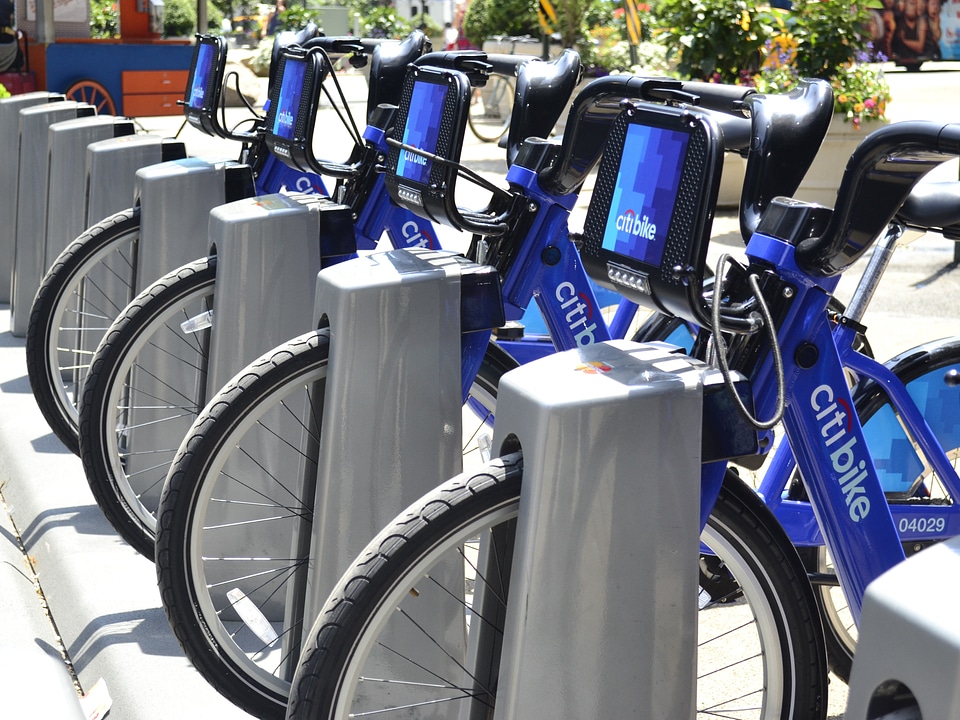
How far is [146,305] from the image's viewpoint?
3.26 meters

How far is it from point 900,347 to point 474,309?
381 centimetres

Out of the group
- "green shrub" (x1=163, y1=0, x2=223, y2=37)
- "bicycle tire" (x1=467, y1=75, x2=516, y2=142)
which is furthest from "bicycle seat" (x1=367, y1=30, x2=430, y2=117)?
"green shrub" (x1=163, y1=0, x2=223, y2=37)

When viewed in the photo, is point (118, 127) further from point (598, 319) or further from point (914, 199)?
point (914, 199)

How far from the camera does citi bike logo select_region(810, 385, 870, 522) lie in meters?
2.26

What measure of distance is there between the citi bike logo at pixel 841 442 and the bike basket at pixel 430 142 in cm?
100

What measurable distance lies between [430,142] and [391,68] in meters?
1.17

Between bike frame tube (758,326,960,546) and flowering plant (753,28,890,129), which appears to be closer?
bike frame tube (758,326,960,546)

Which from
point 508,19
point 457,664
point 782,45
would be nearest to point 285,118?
point 457,664

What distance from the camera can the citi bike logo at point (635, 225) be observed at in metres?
2.02

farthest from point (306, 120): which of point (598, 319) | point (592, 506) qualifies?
point (592, 506)

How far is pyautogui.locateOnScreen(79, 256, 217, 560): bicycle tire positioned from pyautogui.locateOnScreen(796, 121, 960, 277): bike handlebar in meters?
1.68

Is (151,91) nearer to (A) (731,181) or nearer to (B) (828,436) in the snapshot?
(A) (731,181)

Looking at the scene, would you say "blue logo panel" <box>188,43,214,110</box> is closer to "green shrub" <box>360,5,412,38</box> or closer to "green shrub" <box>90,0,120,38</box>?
"green shrub" <box>90,0,120,38</box>

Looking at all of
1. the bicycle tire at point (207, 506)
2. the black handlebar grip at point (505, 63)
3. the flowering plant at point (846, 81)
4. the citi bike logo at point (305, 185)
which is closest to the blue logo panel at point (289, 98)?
the citi bike logo at point (305, 185)
